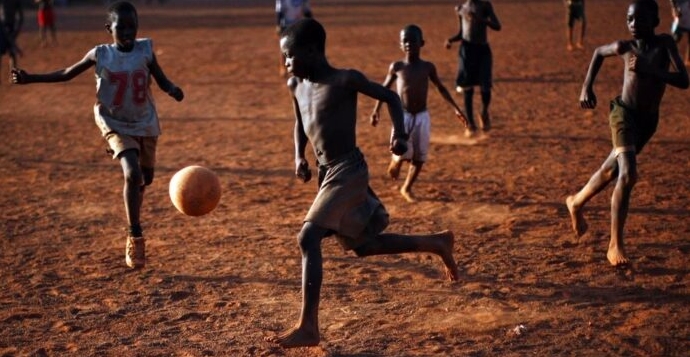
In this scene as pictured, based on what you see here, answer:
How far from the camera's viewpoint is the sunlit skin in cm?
681

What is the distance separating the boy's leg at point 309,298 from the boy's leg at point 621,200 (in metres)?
2.56

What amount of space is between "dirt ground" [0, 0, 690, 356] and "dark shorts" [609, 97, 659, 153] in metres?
0.87

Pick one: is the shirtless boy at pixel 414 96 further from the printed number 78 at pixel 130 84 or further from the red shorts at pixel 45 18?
the red shorts at pixel 45 18

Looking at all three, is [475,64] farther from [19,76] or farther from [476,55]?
[19,76]

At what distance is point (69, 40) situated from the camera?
2864cm

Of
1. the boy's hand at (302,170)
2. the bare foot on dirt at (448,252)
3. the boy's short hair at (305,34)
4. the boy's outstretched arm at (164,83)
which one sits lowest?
the bare foot on dirt at (448,252)

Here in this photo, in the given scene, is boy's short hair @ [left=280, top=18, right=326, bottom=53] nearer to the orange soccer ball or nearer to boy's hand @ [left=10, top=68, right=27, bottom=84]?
the orange soccer ball

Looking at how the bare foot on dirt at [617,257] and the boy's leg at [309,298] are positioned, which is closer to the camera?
the boy's leg at [309,298]

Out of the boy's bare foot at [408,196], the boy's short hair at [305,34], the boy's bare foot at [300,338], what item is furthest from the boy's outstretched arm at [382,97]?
the boy's bare foot at [408,196]

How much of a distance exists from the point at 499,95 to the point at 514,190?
21.6 ft

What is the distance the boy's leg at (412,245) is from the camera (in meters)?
5.82

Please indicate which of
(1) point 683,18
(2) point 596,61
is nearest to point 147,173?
(2) point 596,61

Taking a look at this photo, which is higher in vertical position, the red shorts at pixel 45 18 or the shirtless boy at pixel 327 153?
the shirtless boy at pixel 327 153

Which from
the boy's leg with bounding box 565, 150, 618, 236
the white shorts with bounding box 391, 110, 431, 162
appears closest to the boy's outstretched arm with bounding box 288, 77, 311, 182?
the boy's leg with bounding box 565, 150, 618, 236
